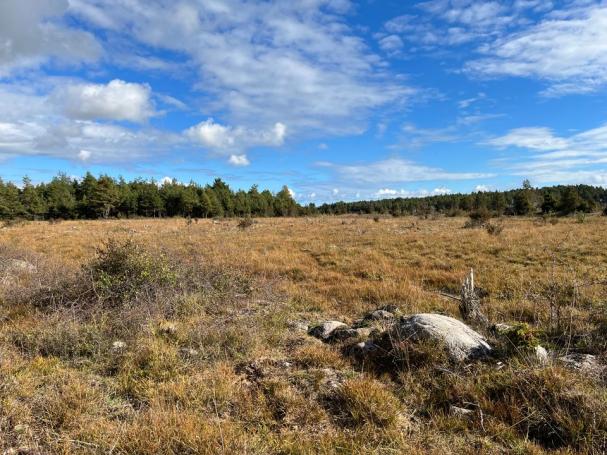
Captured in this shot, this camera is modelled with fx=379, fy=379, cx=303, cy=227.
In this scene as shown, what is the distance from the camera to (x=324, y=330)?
19.4ft

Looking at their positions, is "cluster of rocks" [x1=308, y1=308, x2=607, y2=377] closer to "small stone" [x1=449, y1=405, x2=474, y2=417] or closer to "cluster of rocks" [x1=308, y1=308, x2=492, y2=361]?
"cluster of rocks" [x1=308, y1=308, x2=492, y2=361]

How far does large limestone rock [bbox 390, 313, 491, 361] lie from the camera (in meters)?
4.54

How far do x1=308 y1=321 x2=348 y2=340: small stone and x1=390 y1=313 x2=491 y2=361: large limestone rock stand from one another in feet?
3.60

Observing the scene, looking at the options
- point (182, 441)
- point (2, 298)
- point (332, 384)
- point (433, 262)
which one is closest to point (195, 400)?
point (182, 441)

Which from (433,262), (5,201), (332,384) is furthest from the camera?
(5,201)

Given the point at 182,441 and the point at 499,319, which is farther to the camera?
the point at 499,319

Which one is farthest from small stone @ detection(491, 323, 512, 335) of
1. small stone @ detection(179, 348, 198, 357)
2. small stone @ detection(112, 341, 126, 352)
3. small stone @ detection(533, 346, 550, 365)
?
small stone @ detection(112, 341, 126, 352)

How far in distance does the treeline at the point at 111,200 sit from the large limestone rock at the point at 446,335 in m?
53.4

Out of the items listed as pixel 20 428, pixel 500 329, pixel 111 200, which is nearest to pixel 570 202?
pixel 500 329

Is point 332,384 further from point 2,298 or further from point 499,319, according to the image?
point 2,298

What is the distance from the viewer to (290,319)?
22.1 feet

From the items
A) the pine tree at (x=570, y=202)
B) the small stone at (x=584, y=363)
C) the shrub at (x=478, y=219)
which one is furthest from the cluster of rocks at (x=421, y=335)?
the pine tree at (x=570, y=202)

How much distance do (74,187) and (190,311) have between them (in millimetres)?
67461

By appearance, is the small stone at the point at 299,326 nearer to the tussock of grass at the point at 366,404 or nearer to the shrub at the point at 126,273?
the tussock of grass at the point at 366,404
